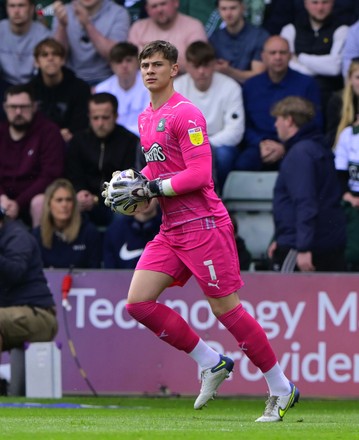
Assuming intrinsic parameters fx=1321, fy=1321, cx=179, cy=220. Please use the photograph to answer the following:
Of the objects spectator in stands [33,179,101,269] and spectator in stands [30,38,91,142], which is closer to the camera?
spectator in stands [33,179,101,269]

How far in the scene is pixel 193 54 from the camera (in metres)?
14.4

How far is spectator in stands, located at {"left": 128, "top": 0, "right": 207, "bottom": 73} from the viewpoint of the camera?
15.1m

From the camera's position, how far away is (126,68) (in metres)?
14.8

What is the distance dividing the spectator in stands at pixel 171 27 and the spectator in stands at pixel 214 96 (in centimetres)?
61

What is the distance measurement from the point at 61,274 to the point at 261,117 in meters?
3.31

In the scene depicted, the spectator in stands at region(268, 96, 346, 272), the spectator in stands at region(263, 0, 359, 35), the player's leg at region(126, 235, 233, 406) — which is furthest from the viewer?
the spectator in stands at region(263, 0, 359, 35)

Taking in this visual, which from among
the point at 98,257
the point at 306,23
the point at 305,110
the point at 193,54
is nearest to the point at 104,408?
the point at 98,257

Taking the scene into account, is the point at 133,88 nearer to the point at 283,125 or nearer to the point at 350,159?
the point at 283,125

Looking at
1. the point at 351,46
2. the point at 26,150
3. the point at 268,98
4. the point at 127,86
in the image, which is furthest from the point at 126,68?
the point at 351,46

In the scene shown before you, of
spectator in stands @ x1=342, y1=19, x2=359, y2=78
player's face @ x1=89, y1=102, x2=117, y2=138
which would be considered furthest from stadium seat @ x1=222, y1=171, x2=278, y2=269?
spectator in stands @ x1=342, y1=19, x2=359, y2=78

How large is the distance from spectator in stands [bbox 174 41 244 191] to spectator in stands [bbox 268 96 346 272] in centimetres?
143

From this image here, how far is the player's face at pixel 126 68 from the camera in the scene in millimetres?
14805

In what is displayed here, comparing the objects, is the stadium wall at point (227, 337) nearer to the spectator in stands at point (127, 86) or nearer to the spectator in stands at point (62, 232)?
the spectator in stands at point (62, 232)

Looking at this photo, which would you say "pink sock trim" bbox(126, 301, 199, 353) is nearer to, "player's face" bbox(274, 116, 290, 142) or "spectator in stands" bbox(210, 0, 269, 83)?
"player's face" bbox(274, 116, 290, 142)
